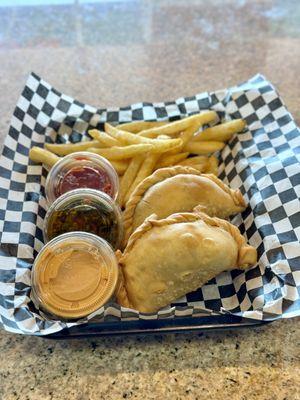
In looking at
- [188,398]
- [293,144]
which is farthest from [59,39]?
[188,398]

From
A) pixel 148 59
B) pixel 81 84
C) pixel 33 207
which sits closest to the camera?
pixel 33 207

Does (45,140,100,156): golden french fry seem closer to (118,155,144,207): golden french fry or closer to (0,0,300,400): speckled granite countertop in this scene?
(118,155,144,207): golden french fry

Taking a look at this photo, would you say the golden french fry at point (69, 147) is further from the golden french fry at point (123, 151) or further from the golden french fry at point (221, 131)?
the golden french fry at point (221, 131)

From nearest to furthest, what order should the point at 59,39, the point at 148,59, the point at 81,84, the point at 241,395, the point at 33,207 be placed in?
1. the point at 241,395
2. the point at 33,207
3. the point at 81,84
4. the point at 148,59
5. the point at 59,39

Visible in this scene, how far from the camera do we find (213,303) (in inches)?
40.2

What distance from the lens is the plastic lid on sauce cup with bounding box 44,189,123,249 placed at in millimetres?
1060

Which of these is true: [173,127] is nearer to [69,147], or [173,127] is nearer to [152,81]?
[69,147]

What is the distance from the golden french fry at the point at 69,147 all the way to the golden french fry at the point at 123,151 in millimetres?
25

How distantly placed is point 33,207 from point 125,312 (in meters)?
0.42

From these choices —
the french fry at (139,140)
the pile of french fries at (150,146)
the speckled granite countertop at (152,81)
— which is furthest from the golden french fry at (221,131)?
the speckled granite countertop at (152,81)

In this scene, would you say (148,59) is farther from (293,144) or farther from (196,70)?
(293,144)

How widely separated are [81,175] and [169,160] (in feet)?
0.76

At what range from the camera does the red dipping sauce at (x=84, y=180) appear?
3.89 ft

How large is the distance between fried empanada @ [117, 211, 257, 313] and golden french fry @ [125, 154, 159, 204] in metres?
0.22
